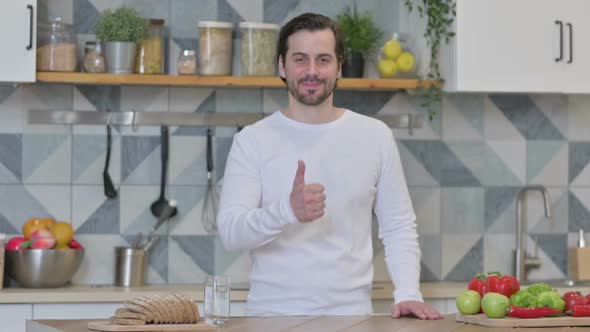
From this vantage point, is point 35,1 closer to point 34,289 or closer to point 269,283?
point 34,289

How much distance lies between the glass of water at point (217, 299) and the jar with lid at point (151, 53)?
1680 millimetres

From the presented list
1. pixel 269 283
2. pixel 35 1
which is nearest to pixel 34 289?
pixel 35 1

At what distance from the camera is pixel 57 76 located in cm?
359

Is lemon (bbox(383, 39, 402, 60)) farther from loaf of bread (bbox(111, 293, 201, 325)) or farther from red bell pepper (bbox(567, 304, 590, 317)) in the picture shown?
loaf of bread (bbox(111, 293, 201, 325))

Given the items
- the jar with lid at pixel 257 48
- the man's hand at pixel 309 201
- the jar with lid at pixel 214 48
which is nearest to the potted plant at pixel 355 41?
the jar with lid at pixel 257 48

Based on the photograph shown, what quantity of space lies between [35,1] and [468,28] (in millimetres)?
1582

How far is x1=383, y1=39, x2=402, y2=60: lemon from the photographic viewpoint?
3.86 meters

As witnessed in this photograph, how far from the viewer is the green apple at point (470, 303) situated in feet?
7.79

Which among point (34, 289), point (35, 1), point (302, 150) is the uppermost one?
point (35, 1)

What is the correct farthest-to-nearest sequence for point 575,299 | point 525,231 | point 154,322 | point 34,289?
point 525,231
point 34,289
point 575,299
point 154,322

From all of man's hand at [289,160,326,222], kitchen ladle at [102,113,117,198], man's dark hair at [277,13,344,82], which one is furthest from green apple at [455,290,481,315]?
kitchen ladle at [102,113,117,198]

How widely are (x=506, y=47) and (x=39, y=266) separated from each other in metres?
1.89

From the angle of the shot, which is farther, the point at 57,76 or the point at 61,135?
the point at 61,135

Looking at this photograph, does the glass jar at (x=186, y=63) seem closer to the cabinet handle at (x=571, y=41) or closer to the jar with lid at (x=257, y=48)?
the jar with lid at (x=257, y=48)
